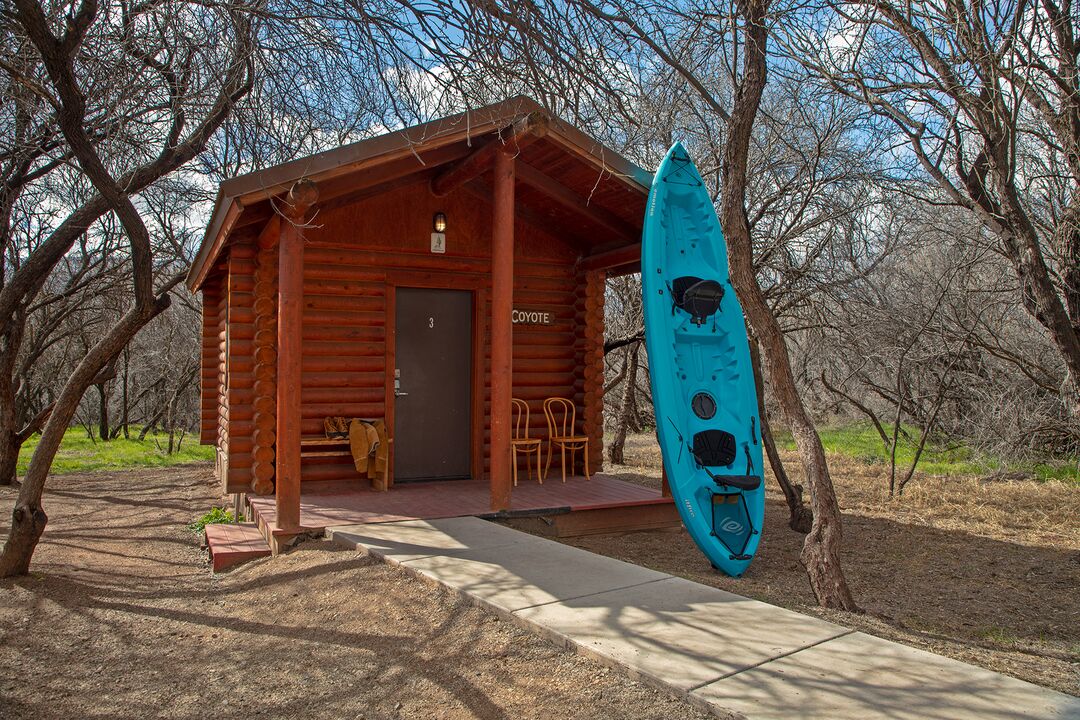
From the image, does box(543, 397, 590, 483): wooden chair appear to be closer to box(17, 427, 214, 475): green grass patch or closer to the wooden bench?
the wooden bench

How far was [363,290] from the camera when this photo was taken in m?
8.41

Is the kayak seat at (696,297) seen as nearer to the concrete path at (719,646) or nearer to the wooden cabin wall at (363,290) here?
the wooden cabin wall at (363,290)

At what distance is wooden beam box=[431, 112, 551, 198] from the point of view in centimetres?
673

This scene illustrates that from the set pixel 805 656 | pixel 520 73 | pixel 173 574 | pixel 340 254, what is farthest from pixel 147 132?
pixel 805 656

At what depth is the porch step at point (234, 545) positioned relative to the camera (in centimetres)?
645

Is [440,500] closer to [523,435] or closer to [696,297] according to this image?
[523,435]

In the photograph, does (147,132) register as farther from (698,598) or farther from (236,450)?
(698,598)

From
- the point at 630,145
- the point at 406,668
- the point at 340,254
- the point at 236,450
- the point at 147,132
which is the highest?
the point at 630,145

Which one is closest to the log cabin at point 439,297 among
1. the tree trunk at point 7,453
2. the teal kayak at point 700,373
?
the teal kayak at point 700,373

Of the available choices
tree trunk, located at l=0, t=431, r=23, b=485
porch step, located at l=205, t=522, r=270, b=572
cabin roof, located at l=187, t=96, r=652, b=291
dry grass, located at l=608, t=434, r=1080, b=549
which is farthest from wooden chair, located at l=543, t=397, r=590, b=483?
tree trunk, located at l=0, t=431, r=23, b=485

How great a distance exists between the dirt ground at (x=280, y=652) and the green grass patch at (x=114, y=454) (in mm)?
8866

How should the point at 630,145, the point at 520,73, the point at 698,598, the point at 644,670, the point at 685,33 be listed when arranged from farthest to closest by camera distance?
the point at 630,145 < the point at 685,33 < the point at 520,73 < the point at 698,598 < the point at 644,670

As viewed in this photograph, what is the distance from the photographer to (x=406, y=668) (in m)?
4.02

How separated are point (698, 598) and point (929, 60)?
503 cm
